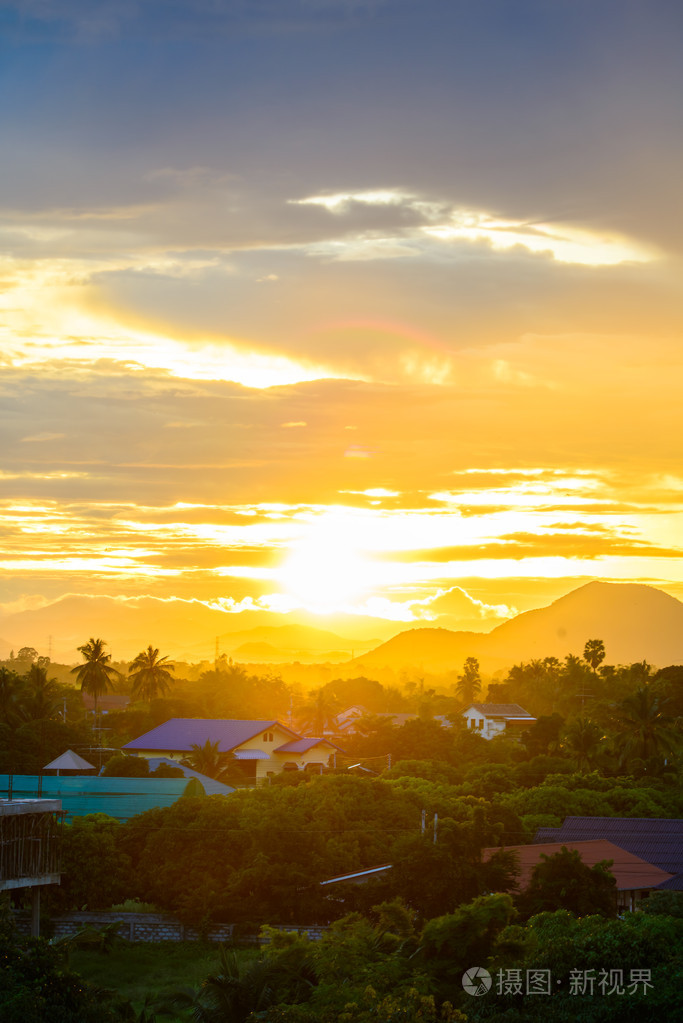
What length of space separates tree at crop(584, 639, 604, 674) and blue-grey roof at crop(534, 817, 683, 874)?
254ft

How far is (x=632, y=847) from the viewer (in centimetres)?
4559

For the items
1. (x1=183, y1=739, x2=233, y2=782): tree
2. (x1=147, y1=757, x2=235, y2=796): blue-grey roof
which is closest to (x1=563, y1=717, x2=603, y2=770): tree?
(x1=183, y1=739, x2=233, y2=782): tree

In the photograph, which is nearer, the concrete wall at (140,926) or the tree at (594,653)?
the concrete wall at (140,926)

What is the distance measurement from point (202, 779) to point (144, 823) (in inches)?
663

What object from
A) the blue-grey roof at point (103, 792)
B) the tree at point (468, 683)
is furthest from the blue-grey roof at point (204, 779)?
the tree at point (468, 683)

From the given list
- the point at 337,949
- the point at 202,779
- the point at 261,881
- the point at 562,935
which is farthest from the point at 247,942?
the point at 202,779

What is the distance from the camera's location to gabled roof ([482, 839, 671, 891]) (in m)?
39.8

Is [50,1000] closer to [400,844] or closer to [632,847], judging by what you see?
[400,844]

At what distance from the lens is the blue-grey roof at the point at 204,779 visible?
5613cm

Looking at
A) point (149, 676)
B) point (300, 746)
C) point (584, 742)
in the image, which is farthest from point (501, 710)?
point (584, 742)

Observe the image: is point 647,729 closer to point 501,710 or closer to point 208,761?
point 208,761

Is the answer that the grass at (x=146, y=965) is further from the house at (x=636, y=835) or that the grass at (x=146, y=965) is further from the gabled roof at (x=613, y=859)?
the house at (x=636, y=835)

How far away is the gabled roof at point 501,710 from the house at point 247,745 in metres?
37.3

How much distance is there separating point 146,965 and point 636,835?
23.0 m
